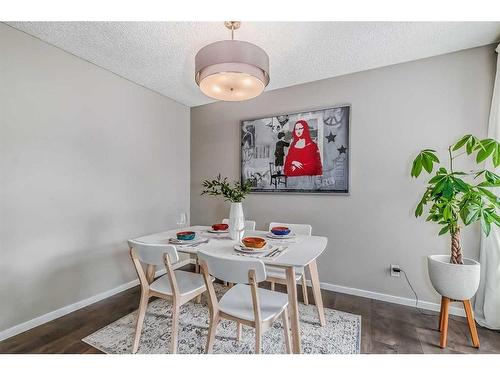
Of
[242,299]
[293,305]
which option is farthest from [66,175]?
[293,305]

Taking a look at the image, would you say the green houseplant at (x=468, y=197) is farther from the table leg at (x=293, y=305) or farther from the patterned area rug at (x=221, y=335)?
the table leg at (x=293, y=305)

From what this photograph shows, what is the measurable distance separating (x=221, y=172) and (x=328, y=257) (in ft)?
5.86

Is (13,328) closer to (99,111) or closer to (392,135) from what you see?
(99,111)

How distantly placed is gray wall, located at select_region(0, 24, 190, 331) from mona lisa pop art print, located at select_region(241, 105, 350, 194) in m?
1.30

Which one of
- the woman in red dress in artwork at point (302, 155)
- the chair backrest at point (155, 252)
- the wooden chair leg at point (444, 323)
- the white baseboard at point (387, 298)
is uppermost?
the woman in red dress in artwork at point (302, 155)

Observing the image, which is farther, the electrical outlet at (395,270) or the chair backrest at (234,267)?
the electrical outlet at (395,270)

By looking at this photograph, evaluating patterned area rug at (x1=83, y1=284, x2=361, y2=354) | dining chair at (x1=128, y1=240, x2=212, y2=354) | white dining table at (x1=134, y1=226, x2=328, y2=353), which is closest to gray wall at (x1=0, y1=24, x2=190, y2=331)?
patterned area rug at (x1=83, y1=284, x2=361, y2=354)

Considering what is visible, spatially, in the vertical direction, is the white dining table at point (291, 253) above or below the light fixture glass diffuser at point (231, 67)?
below

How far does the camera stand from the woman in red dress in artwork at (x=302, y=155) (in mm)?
2832

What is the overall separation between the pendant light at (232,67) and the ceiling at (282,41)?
42cm

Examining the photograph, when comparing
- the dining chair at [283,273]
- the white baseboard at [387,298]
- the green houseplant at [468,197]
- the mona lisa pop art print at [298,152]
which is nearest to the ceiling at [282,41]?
the mona lisa pop art print at [298,152]

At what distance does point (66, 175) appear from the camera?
2.27 metres

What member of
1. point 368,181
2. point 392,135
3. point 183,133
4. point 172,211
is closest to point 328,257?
point 368,181

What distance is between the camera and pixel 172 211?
3.51 m
